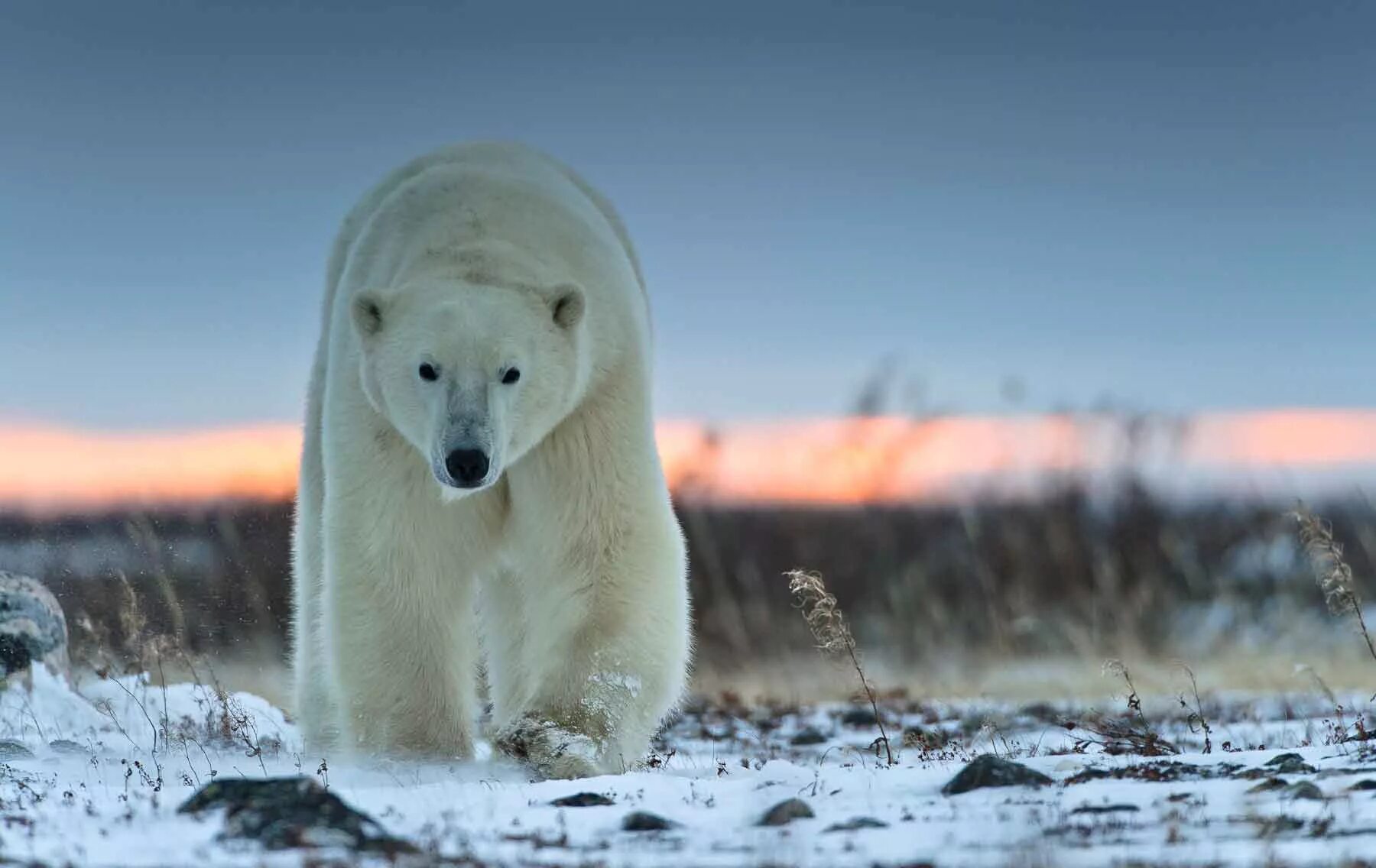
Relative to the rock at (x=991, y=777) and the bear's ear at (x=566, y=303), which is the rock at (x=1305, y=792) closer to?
the rock at (x=991, y=777)

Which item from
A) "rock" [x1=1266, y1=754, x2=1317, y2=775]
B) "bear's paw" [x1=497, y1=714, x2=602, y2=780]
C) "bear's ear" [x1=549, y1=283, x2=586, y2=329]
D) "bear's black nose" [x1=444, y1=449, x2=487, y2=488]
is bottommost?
"rock" [x1=1266, y1=754, x2=1317, y2=775]

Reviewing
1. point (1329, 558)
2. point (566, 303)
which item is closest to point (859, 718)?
point (1329, 558)

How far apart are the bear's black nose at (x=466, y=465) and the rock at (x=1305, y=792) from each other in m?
2.69

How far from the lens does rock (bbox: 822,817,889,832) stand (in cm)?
430

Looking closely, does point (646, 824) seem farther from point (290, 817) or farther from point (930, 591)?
point (930, 591)

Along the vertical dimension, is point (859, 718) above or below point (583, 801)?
above

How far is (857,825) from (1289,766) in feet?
4.60

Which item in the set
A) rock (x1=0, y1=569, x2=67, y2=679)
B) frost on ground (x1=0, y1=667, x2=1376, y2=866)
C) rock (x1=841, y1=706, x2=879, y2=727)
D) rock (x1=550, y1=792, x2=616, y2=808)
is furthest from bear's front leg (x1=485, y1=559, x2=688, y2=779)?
rock (x1=0, y1=569, x2=67, y2=679)

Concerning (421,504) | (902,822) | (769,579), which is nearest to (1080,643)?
(769,579)

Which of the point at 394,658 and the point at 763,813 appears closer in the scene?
the point at 763,813

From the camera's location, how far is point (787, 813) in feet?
14.7

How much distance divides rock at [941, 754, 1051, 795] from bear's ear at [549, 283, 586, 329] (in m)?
2.18

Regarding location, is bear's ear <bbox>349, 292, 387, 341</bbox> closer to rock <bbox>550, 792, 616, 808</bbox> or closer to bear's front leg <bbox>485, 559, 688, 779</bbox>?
bear's front leg <bbox>485, 559, 688, 779</bbox>

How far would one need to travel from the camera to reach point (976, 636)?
1425 centimetres
